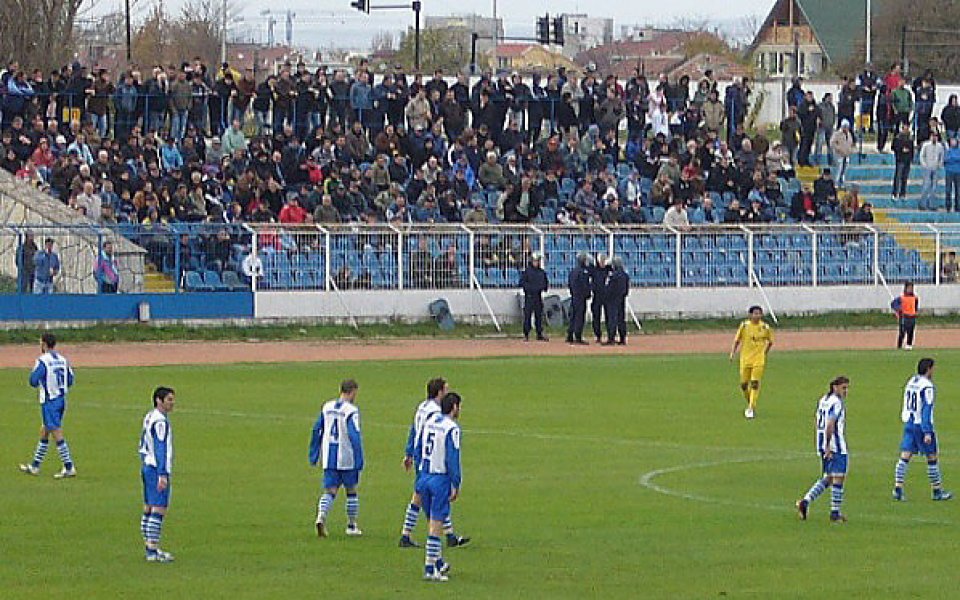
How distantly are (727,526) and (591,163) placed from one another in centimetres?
3146

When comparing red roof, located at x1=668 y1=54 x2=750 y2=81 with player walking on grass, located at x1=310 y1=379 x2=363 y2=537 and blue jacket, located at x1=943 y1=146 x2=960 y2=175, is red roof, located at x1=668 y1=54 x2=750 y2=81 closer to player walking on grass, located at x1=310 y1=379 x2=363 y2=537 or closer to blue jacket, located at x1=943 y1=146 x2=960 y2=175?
blue jacket, located at x1=943 y1=146 x2=960 y2=175

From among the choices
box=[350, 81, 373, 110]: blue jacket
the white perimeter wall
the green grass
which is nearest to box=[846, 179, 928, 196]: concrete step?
the white perimeter wall

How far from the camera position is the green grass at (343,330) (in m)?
43.1

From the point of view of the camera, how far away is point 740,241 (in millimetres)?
49281

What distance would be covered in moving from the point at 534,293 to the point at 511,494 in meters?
21.2

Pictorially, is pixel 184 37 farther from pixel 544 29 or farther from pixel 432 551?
pixel 432 551

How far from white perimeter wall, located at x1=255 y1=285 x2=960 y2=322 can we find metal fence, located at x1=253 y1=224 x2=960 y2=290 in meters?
0.21

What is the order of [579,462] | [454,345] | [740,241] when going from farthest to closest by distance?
[740,241], [454,345], [579,462]

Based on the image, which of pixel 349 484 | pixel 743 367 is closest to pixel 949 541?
pixel 349 484

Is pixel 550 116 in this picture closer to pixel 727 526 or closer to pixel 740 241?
pixel 740 241

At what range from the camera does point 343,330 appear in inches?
1785

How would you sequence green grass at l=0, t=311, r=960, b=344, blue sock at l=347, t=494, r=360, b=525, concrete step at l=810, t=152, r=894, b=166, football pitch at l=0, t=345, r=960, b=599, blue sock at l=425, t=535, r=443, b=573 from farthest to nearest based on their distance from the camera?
concrete step at l=810, t=152, r=894, b=166 < green grass at l=0, t=311, r=960, b=344 < blue sock at l=347, t=494, r=360, b=525 < football pitch at l=0, t=345, r=960, b=599 < blue sock at l=425, t=535, r=443, b=573

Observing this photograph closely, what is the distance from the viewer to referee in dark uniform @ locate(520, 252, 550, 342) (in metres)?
44.4

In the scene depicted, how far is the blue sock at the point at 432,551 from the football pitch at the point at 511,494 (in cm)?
25
